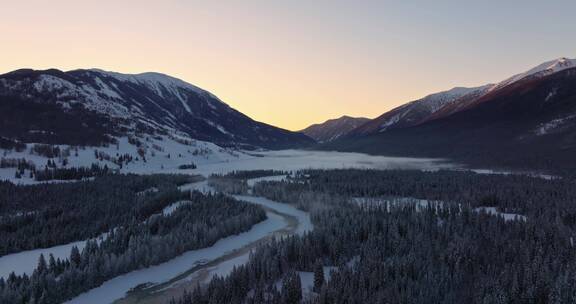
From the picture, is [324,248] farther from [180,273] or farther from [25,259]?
[25,259]

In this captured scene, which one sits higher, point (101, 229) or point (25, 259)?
point (101, 229)

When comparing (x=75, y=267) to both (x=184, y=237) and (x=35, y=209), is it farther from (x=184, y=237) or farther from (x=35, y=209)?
(x=35, y=209)

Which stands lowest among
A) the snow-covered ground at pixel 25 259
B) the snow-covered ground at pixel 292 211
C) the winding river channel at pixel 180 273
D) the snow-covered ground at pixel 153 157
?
the winding river channel at pixel 180 273

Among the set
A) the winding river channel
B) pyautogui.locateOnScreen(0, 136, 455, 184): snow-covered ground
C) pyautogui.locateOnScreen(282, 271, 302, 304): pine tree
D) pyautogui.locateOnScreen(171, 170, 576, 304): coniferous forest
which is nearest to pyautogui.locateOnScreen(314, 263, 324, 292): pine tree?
pyautogui.locateOnScreen(171, 170, 576, 304): coniferous forest

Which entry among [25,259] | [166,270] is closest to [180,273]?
[166,270]

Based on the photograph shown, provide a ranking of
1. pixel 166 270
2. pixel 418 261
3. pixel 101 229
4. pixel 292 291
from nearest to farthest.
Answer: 1. pixel 292 291
2. pixel 418 261
3. pixel 166 270
4. pixel 101 229

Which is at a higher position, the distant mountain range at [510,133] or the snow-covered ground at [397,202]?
the distant mountain range at [510,133]

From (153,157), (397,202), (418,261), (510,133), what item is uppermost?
(510,133)

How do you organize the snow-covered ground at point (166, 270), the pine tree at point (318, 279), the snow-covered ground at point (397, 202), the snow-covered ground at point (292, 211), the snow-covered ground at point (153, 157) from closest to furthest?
the pine tree at point (318, 279) < the snow-covered ground at point (166, 270) < the snow-covered ground at point (292, 211) < the snow-covered ground at point (397, 202) < the snow-covered ground at point (153, 157)

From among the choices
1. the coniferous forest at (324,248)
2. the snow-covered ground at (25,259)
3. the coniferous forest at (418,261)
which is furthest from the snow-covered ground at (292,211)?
the snow-covered ground at (25,259)

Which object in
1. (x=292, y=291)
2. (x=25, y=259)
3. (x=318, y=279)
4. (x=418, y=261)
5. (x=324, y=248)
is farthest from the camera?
(x=324, y=248)

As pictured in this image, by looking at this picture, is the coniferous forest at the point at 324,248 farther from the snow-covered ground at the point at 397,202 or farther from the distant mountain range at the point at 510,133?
the distant mountain range at the point at 510,133
